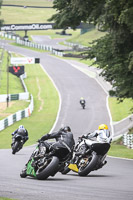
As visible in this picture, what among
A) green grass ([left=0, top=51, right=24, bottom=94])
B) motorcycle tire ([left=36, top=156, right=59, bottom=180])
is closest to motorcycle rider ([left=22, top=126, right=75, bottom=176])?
motorcycle tire ([left=36, top=156, right=59, bottom=180])

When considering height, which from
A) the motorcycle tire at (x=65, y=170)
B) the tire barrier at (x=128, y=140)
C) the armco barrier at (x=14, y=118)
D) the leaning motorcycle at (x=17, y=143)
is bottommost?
the armco barrier at (x=14, y=118)

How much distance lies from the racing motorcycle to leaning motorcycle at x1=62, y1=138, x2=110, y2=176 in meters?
1.41

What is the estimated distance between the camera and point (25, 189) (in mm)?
11148

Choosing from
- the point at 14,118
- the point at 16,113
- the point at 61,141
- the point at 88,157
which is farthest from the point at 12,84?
the point at 61,141

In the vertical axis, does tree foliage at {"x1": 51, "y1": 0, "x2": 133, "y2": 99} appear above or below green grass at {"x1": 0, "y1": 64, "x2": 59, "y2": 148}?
above

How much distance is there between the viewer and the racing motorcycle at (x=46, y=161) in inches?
514

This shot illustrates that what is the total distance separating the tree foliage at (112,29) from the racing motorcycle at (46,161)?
28.6 ft

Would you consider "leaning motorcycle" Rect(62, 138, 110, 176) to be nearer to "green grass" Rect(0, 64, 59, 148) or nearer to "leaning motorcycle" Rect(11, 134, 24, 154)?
"leaning motorcycle" Rect(11, 134, 24, 154)

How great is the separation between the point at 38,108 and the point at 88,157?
45.0 metres

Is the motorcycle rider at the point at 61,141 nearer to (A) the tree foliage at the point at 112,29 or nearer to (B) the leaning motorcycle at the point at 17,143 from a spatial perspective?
(A) the tree foliage at the point at 112,29

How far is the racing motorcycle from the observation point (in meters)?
13.0

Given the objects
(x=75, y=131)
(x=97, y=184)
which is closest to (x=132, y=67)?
(x=97, y=184)

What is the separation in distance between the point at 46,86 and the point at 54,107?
16.8 metres

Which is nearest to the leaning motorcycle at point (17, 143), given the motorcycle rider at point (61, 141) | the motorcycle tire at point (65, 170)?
the motorcycle tire at point (65, 170)
